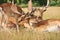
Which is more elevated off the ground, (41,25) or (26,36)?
(26,36)

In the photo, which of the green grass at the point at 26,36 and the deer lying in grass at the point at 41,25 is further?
the deer lying in grass at the point at 41,25

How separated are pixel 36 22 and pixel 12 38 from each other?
1985 millimetres

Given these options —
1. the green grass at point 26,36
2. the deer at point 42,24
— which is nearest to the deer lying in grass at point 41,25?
the deer at point 42,24

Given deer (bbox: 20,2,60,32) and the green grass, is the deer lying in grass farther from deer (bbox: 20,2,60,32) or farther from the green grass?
the green grass

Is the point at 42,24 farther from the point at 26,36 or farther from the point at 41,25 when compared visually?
the point at 26,36

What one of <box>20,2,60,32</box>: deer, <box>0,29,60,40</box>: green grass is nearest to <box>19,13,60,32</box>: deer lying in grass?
<box>20,2,60,32</box>: deer

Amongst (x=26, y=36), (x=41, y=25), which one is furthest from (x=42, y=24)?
(x=26, y=36)

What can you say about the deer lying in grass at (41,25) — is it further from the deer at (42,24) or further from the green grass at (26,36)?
the green grass at (26,36)

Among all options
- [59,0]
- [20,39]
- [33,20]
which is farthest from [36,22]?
[59,0]

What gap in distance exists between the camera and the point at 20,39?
6.42 meters

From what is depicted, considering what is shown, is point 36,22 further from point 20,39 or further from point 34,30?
point 20,39

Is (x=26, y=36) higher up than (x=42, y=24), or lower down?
higher up

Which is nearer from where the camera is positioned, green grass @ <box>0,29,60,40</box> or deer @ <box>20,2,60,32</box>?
green grass @ <box>0,29,60,40</box>

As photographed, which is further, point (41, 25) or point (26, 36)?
point (41, 25)
